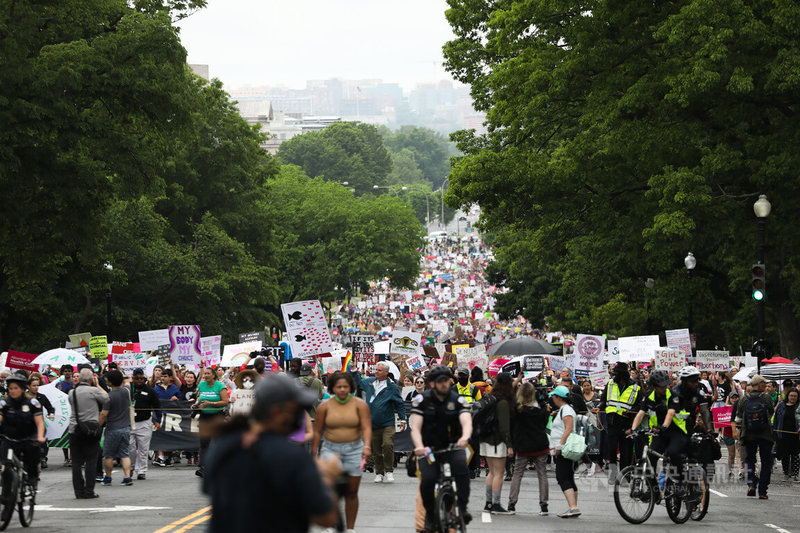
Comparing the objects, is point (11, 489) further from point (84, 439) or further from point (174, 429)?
point (174, 429)

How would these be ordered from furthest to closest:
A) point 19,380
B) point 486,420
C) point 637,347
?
point 637,347 → point 486,420 → point 19,380

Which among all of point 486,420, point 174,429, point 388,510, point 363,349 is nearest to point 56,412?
point 174,429

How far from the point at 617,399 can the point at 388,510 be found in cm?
428

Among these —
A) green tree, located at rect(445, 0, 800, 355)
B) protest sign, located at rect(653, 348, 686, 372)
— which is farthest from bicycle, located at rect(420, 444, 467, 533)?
protest sign, located at rect(653, 348, 686, 372)

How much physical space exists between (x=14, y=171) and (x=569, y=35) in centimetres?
1399

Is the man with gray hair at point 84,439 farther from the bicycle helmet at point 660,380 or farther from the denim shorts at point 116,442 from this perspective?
the bicycle helmet at point 660,380

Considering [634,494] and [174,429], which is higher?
[174,429]

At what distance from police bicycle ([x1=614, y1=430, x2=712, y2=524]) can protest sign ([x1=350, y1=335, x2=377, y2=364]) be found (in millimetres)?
16877

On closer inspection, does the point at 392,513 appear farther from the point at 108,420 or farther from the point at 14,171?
the point at 14,171

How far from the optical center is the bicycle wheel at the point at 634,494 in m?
14.1

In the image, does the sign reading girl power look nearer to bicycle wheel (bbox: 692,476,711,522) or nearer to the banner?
the banner

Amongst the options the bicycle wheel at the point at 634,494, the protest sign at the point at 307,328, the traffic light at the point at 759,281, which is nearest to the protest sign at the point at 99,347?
the protest sign at the point at 307,328

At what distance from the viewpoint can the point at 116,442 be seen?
18.1m

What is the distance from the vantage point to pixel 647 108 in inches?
1182
